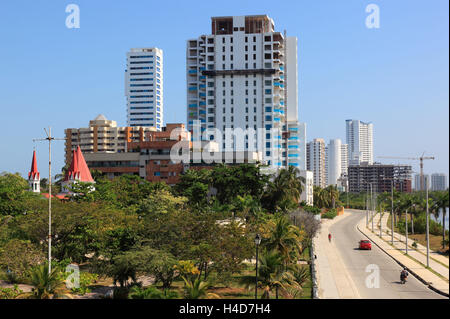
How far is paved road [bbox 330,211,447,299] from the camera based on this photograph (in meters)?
38.1

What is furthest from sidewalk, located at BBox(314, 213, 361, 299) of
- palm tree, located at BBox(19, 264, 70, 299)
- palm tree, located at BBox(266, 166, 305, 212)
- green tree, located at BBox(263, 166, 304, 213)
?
green tree, located at BBox(263, 166, 304, 213)

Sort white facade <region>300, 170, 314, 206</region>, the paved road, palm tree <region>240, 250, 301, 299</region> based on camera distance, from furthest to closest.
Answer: white facade <region>300, 170, 314, 206</region>, the paved road, palm tree <region>240, 250, 301, 299</region>

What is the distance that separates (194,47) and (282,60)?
83.3 ft

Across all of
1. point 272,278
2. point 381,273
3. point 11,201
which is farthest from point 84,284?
point 381,273

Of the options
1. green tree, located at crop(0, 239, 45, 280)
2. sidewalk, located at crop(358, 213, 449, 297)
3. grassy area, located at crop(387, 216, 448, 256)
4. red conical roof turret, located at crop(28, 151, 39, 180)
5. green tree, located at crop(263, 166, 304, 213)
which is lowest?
grassy area, located at crop(387, 216, 448, 256)

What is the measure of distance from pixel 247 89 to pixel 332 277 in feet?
343

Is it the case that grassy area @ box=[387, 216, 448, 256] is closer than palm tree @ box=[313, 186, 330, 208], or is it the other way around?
grassy area @ box=[387, 216, 448, 256]

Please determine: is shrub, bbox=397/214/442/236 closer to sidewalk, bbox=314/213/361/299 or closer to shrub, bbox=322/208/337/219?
shrub, bbox=322/208/337/219

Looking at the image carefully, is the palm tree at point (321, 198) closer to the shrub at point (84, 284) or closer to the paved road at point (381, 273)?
the paved road at point (381, 273)

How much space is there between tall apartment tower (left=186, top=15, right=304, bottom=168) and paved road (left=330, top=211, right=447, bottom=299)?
209 ft

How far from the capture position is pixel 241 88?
480 ft

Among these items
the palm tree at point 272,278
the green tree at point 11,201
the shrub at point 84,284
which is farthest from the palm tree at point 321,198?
the palm tree at point 272,278

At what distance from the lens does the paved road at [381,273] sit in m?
38.1
